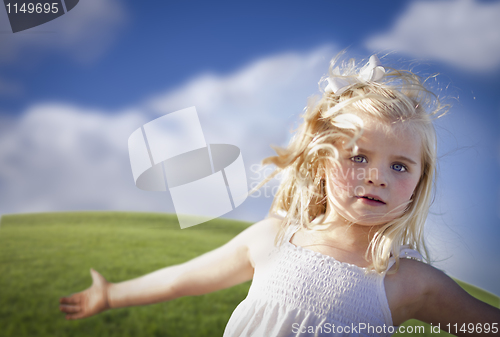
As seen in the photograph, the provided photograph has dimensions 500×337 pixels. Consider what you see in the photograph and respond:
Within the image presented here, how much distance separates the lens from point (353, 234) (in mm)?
1184

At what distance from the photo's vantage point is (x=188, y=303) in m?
2.40

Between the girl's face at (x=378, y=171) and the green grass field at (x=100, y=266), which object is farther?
the green grass field at (x=100, y=266)

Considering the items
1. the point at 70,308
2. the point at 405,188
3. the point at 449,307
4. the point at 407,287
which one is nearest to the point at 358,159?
the point at 405,188

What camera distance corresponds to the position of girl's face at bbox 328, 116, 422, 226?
105 cm

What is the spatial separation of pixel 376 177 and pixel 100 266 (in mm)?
3039

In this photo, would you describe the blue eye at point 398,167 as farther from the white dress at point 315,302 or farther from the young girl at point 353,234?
the white dress at point 315,302

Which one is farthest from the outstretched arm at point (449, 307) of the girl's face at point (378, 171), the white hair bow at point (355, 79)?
the white hair bow at point (355, 79)

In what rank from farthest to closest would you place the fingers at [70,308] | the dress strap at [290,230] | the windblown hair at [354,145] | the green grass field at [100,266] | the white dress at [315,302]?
the green grass field at [100,266]
the fingers at [70,308]
the dress strap at [290,230]
the windblown hair at [354,145]
the white dress at [315,302]

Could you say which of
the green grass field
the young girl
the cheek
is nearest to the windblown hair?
the young girl

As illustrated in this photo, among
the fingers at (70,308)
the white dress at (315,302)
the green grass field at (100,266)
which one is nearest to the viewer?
the white dress at (315,302)

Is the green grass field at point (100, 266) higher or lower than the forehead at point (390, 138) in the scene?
lower

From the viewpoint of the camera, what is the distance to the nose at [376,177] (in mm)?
1037

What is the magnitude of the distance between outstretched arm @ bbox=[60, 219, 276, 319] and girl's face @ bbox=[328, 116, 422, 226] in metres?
0.38

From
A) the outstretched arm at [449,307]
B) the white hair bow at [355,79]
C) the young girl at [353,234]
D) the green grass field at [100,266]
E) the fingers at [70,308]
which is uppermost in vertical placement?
the white hair bow at [355,79]
